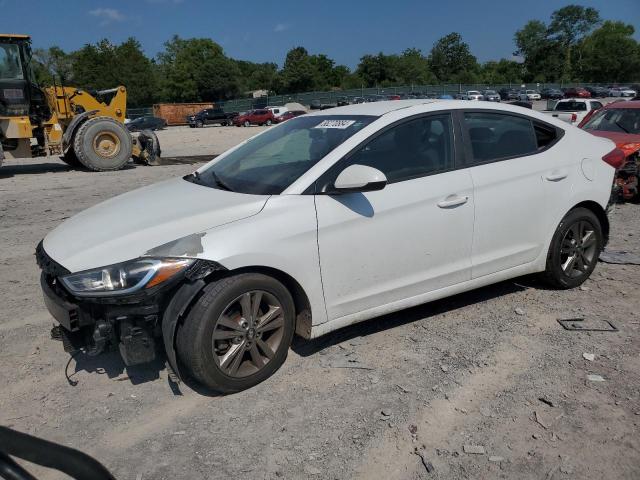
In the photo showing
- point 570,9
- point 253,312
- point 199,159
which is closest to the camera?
point 253,312

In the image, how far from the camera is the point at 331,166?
360 centimetres

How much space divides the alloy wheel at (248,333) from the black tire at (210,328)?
0.03 meters

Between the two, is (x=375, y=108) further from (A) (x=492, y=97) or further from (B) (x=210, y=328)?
(A) (x=492, y=97)

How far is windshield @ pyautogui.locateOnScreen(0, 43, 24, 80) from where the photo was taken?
13.6m

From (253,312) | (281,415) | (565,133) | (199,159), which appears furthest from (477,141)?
(199,159)

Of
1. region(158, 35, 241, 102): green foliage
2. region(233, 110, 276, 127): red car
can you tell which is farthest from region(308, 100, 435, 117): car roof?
region(158, 35, 241, 102): green foliage

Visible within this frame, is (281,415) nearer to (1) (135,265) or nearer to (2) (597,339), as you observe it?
(1) (135,265)

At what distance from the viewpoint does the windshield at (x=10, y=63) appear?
1357cm

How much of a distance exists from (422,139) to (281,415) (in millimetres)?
2151

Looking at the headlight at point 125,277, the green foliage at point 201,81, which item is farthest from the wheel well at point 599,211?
the green foliage at point 201,81

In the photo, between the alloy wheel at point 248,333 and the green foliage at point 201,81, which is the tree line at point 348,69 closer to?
the green foliage at point 201,81

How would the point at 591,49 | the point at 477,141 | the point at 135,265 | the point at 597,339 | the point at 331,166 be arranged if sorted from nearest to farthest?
the point at 135,265 < the point at 331,166 < the point at 597,339 < the point at 477,141 < the point at 591,49

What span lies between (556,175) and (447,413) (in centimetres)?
236

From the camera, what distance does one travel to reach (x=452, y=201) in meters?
3.95
